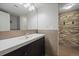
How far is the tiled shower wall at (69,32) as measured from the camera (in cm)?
197

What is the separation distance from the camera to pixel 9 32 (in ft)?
5.46

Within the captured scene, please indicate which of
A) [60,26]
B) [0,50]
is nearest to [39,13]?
[60,26]

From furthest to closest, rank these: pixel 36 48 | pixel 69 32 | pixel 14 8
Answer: pixel 69 32
pixel 36 48
pixel 14 8

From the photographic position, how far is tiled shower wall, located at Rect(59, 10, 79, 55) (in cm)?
197

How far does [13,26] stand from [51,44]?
92 centimetres

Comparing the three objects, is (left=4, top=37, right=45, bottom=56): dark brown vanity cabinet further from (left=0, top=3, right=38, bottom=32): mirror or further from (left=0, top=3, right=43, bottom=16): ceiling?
(left=0, top=3, right=43, bottom=16): ceiling

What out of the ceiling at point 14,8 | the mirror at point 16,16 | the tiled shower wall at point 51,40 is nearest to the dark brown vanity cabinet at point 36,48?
the tiled shower wall at point 51,40

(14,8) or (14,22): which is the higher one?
(14,8)

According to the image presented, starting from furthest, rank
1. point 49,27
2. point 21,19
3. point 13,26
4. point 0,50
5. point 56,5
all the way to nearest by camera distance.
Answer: point 49,27
point 56,5
point 21,19
point 13,26
point 0,50

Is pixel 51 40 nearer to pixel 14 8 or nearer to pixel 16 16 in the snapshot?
pixel 16 16

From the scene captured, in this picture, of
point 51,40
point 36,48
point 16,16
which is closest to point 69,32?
point 51,40

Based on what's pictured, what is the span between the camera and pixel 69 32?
2.04 m

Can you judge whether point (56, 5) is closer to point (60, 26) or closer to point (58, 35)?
point (60, 26)

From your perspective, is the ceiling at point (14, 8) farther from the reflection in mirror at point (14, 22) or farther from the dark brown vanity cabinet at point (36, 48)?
the dark brown vanity cabinet at point (36, 48)
